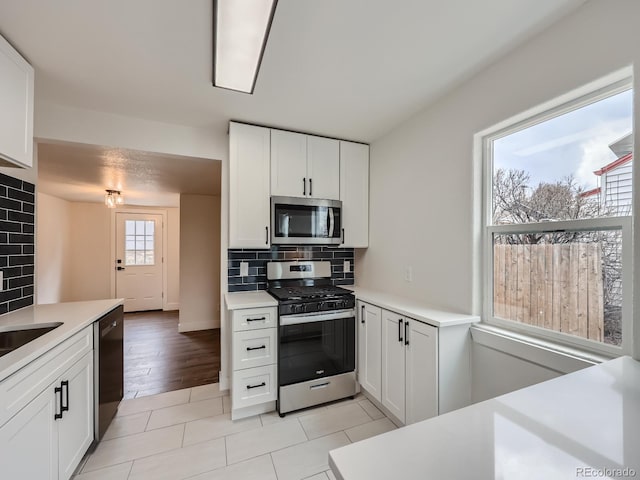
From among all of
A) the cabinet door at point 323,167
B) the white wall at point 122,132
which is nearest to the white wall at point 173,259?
the white wall at point 122,132

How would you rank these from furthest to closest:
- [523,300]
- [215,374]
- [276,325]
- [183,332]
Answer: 1. [183,332]
2. [215,374]
3. [276,325]
4. [523,300]

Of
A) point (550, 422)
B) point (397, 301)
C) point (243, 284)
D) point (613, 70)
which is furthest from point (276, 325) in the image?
point (613, 70)

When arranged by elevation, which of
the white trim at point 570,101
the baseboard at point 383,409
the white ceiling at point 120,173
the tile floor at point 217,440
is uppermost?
the white ceiling at point 120,173

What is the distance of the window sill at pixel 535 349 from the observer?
1.29m

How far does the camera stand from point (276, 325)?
2.25 metres

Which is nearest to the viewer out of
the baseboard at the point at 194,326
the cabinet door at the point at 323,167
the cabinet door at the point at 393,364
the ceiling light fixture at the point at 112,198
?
the cabinet door at the point at 393,364

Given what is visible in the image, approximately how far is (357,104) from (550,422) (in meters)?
2.10

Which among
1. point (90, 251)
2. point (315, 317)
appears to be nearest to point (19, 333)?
point (315, 317)

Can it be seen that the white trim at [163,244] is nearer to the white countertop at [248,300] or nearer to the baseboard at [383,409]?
the white countertop at [248,300]

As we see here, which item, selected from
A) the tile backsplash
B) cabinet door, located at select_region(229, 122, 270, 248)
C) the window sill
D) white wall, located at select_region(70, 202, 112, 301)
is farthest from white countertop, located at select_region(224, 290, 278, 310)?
white wall, located at select_region(70, 202, 112, 301)

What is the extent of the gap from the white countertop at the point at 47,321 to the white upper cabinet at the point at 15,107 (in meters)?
0.91

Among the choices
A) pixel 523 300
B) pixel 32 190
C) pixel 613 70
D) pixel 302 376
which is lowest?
pixel 302 376

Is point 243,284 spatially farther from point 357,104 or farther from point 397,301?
point 357,104

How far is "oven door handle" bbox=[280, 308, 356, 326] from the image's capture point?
223cm
